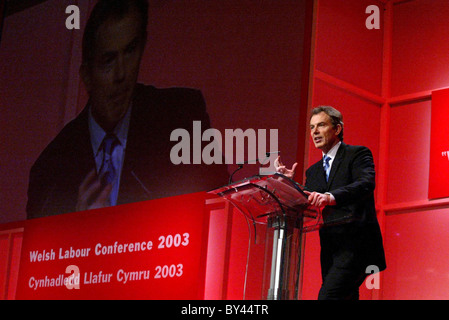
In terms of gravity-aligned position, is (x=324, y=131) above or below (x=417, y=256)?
above

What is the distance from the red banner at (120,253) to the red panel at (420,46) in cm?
193

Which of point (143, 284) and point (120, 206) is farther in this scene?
point (120, 206)

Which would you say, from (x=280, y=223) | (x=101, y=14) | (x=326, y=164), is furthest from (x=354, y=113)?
(x=280, y=223)

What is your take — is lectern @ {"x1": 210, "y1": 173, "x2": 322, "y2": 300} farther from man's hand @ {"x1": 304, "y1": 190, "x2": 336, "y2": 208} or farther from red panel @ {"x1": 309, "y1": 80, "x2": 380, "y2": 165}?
red panel @ {"x1": 309, "y1": 80, "x2": 380, "y2": 165}

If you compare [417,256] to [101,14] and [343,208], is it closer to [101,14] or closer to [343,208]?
[343,208]

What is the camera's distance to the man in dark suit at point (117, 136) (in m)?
5.32

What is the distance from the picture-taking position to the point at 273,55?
495 cm

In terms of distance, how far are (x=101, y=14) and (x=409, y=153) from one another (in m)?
3.04

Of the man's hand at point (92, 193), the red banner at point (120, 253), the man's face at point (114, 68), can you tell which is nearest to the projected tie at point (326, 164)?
the red banner at point (120, 253)

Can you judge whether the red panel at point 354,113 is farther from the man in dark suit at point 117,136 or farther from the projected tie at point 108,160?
the projected tie at point 108,160

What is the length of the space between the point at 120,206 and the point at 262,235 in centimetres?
260

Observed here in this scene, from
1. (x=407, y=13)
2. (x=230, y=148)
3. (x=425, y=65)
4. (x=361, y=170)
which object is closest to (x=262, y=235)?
(x=361, y=170)

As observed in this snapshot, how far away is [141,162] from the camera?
18.1ft
